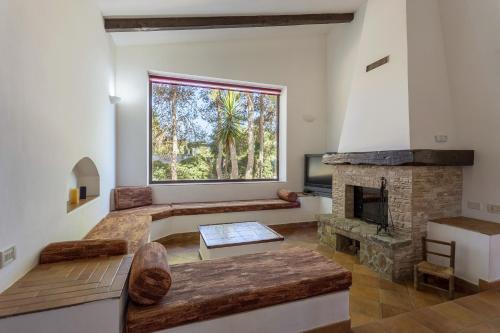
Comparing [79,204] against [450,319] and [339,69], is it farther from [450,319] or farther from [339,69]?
[339,69]

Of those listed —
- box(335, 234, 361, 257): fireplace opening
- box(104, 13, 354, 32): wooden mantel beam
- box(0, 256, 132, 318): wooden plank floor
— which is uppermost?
box(104, 13, 354, 32): wooden mantel beam

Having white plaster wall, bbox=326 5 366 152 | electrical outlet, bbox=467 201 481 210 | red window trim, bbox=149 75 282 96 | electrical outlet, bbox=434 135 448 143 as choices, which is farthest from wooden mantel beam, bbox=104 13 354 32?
electrical outlet, bbox=467 201 481 210

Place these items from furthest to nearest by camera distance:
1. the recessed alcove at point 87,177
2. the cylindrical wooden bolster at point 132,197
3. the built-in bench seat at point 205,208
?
the cylindrical wooden bolster at point 132,197 → the built-in bench seat at point 205,208 → the recessed alcove at point 87,177

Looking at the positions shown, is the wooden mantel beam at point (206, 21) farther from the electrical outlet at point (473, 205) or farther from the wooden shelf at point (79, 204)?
the electrical outlet at point (473, 205)

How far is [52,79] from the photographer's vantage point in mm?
2264

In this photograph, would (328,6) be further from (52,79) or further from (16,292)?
(16,292)

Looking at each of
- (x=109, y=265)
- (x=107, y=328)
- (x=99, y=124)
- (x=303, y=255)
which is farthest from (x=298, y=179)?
(x=107, y=328)

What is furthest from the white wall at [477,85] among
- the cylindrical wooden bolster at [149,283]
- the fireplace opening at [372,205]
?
the cylindrical wooden bolster at [149,283]

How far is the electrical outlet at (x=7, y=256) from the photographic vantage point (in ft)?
5.17

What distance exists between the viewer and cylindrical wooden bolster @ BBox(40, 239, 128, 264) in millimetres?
2074

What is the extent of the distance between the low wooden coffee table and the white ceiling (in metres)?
3.14

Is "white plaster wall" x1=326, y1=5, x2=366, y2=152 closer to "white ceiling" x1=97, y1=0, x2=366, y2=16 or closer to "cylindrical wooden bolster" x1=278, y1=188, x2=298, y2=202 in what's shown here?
"white ceiling" x1=97, y1=0, x2=366, y2=16

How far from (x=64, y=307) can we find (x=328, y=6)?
17.4ft

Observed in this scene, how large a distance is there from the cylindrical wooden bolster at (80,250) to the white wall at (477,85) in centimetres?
399
